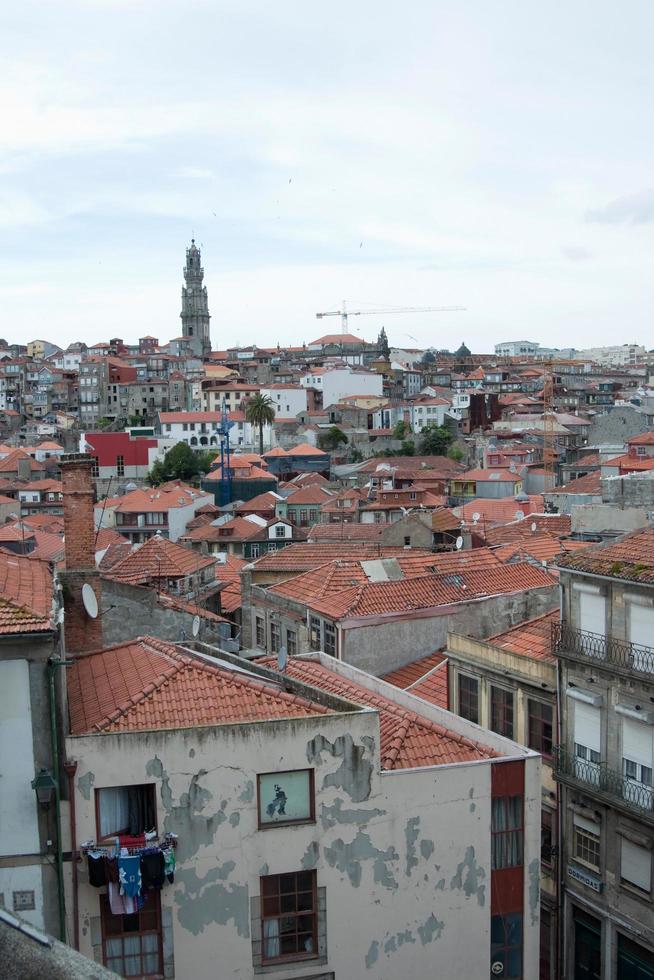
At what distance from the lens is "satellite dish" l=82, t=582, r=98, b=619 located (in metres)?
15.4

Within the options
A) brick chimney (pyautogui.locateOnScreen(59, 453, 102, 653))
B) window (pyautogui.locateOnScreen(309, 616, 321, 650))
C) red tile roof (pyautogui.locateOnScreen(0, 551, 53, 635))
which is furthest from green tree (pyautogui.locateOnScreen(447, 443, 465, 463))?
red tile roof (pyautogui.locateOnScreen(0, 551, 53, 635))

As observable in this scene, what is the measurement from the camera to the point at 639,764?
18.5 meters

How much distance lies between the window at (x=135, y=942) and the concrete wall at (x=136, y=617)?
10.2m

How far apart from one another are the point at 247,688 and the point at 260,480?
7231 cm

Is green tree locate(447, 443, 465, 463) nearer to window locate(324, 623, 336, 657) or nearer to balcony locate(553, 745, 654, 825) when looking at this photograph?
window locate(324, 623, 336, 657)

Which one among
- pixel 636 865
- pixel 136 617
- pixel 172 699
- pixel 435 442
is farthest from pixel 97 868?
pixel 435 442

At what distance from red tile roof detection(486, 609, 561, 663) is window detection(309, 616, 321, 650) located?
14.4 feet

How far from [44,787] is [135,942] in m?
2.44

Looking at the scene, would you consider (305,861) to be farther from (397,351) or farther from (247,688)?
(397,351)

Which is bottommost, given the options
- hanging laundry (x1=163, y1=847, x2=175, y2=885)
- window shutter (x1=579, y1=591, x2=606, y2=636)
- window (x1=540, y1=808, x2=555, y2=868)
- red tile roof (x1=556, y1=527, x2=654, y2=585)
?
window (x1=540, y1=808, x2=555, y2=868)

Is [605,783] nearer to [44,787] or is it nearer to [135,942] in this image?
[135,942]

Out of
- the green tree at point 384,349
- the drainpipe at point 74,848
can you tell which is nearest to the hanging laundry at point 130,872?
the drainpipe at point 74,848

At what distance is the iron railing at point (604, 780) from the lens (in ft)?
60.0

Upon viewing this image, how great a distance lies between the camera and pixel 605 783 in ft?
62.7
